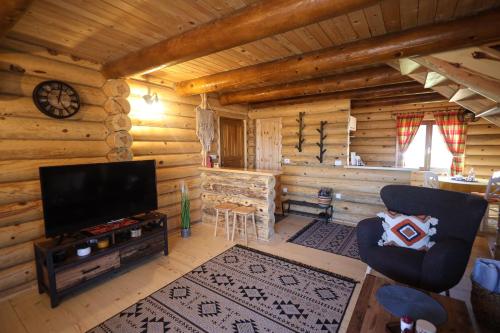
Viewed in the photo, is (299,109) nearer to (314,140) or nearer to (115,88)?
(314,140)

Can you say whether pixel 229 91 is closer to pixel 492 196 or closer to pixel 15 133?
pixel 15 133

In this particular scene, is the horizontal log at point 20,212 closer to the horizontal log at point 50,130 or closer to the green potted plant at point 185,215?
the horizontal log at point 50,130

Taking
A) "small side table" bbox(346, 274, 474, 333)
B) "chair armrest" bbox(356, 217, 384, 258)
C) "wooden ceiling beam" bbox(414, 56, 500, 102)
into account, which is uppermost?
"wooden ceiling beam" bbox(414, 56, 500, 102)

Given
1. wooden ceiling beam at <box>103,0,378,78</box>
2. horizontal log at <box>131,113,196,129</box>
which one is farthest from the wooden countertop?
wooden ceiling beam at <box>103,0,378,78</box>

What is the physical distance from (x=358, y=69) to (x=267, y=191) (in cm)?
230

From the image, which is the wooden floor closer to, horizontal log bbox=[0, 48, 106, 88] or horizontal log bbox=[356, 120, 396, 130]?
horizontal log bbox=[0, 48, 106, 88]

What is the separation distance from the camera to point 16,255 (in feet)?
8.32

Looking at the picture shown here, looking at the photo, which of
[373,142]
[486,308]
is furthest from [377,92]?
[486,308]

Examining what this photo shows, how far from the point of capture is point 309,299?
2369 mm

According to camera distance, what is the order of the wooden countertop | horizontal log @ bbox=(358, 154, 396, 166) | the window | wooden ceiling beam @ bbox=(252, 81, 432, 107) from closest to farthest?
1. the wooden countertop
2. wooden ceiling beam @ bbox=(252, 81, 432, 107)
3. the window
4. horizontal log @ bbox=(358, 154, 396, 166)

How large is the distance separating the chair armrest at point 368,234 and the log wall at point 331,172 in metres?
1.98

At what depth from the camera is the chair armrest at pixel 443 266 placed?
77.7 inches

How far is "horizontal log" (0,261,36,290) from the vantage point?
247 centimetres

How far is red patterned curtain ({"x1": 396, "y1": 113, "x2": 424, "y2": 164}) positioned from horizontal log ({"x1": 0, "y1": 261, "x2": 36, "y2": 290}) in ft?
23.8
